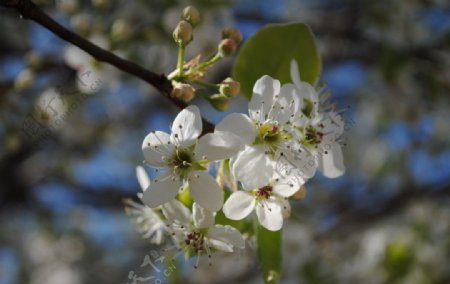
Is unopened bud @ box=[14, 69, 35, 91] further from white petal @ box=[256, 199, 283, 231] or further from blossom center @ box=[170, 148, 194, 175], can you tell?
white petal @ box=[256, 199, 283, 231]

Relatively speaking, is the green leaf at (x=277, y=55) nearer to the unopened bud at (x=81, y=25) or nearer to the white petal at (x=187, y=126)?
the white petal at (x=187, y=126)

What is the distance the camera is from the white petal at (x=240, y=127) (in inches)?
38.1

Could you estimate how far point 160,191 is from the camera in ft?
3.30

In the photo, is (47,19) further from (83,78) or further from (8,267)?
(8,267)

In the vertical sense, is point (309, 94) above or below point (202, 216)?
above

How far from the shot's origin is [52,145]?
3488 millimetres

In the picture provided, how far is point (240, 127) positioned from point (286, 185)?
A: 0.47ft

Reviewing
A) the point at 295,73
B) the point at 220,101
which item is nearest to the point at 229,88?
the point at 220,101

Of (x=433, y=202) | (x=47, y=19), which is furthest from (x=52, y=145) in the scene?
(x=47, y=19)

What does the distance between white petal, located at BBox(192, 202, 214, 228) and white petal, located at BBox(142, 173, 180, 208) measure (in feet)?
0.16

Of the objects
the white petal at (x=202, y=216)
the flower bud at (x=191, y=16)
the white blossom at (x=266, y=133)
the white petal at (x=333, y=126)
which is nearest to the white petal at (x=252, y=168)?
the white blossom at (x=266, y=133)

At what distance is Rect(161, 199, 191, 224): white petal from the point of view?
3.45 ft

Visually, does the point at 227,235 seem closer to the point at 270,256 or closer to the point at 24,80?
the point at 270,256

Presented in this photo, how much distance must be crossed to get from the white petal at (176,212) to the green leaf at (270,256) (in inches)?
5.6
